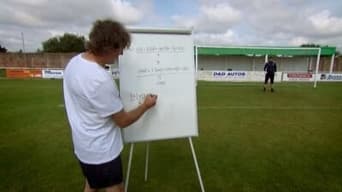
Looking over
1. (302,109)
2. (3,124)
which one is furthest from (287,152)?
(3,124)

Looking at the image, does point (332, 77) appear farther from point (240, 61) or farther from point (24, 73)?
point (24, 73)

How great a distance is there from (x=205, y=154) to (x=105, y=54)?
274 centimetres

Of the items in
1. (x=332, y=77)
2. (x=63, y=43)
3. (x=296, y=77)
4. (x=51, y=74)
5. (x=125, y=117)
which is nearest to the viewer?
(x=125, y=117)

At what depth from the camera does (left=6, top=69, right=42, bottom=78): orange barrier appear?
713 inches

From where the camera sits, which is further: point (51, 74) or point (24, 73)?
point (24, 73)

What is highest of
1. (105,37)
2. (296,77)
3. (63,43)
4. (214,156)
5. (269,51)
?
(63,43)

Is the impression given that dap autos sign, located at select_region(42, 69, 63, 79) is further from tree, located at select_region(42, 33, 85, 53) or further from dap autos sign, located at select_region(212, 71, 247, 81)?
tree, located at select_region(42, 33, 85, 53)

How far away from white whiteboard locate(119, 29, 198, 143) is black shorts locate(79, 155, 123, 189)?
57 cm

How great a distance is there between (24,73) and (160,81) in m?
19.8

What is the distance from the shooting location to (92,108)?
1254 millimetres

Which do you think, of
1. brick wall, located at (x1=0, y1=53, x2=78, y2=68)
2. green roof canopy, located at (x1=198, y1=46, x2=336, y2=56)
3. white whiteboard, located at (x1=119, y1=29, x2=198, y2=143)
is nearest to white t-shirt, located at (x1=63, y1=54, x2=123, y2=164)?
white whiteboard, located at (x1=119, y1=29, x2=198, y2=143)

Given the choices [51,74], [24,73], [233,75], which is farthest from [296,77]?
[24,73]

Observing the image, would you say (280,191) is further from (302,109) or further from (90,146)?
(302,109)

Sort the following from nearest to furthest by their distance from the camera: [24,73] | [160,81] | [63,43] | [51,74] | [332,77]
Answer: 1. [160,81]
2. [332,77]
3. [51,74]
4. [24,73]
5. [63,43]
